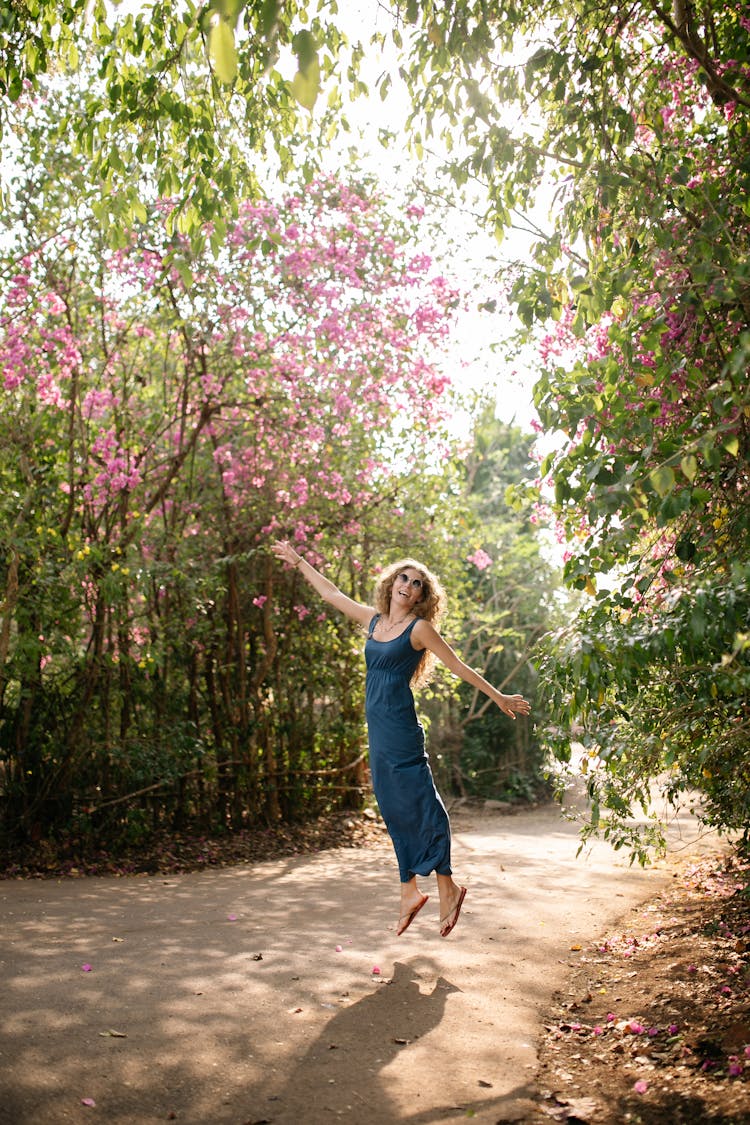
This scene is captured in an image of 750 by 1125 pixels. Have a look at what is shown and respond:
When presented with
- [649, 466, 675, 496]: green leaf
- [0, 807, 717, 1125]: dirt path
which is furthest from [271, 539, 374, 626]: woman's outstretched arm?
[649, 466, 675, 496]: green leaf

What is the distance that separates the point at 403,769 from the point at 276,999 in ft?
4.13

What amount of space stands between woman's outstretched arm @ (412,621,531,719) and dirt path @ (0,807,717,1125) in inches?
44.6

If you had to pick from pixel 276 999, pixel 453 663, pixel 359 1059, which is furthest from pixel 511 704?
pixel 359 1059

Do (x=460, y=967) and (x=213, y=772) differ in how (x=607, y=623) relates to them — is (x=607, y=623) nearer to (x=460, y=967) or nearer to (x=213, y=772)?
(x=460, y=967)

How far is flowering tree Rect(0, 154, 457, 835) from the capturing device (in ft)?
24.1

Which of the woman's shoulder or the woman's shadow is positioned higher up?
the woman's shoulder

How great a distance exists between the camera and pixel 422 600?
17.0 feet

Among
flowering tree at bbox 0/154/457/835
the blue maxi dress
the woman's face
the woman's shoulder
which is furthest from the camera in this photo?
flowering tree at bbox 0/154/457/835

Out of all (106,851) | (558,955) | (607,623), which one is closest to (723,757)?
(607,623)

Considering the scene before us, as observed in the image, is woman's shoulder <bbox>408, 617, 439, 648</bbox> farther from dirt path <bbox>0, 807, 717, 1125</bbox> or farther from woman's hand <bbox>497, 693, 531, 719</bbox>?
dirt path <bbox>0, 807, 717, 1125</bbox>

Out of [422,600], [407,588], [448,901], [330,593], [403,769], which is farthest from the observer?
[330,593]

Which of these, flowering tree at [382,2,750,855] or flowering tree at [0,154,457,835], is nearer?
flowering tree at [382,2,750,855]

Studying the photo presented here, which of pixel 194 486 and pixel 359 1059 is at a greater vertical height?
pixel 194 486

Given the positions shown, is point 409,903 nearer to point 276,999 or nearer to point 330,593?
point 276,999
